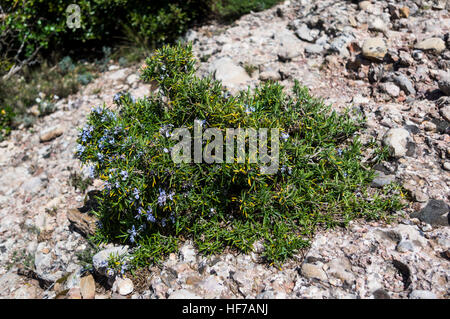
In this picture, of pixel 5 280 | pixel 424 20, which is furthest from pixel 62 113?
pixel 424 20

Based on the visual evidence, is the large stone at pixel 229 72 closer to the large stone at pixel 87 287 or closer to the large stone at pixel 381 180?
the large stone at pixel 381 180

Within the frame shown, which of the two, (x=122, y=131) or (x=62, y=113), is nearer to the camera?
(x=122, y=131)

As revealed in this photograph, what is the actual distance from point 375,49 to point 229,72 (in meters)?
1.82

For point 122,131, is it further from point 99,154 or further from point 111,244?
point 111,244

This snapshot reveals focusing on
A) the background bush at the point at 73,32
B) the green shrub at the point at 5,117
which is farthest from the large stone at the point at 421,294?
the green shrub at the point at 5,117

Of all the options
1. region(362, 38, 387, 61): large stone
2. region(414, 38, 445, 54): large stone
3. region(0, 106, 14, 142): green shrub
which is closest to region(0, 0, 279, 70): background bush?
region(0, 106, 14, 142): green shrub

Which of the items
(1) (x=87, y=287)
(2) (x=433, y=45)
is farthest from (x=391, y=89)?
(1) (x=87, y=287)

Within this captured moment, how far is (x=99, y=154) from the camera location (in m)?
3.24

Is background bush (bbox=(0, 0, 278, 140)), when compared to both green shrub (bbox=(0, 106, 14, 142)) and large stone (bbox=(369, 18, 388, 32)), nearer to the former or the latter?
green shrub (bbox=(0, 106, 14, 142))

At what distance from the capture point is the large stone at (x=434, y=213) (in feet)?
10.4

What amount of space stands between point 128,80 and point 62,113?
44.4 inches

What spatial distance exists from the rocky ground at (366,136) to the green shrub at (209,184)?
0.51 feet

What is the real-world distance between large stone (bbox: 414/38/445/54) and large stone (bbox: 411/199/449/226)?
2148 mm

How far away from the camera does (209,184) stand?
3.27 meters
